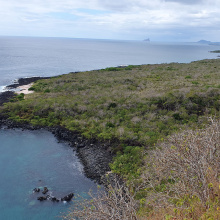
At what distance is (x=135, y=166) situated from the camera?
56.2 feet

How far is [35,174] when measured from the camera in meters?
17.5

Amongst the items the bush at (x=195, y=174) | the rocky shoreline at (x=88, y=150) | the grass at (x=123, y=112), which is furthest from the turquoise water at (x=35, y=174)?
the bush at (x=195, y=174)

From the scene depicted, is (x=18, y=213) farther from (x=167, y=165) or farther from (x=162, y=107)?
(x=162, y=107)

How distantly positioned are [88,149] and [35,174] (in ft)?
18.0

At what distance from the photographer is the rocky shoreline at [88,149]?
1761 cm

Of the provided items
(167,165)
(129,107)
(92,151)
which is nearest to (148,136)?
(92,151)

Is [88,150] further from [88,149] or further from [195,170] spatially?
[195,170]

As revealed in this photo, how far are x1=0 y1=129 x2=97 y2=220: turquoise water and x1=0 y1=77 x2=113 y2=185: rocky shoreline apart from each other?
62 cm

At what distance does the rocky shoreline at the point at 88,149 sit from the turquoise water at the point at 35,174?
0.62 meters

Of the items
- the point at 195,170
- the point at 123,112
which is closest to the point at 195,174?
the point at 195,170

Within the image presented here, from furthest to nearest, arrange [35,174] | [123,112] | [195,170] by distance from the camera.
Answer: [123,112] → [35,174] → [195,170]

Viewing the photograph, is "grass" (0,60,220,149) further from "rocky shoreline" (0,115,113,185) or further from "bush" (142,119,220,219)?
"bush" (142,119,220,219)

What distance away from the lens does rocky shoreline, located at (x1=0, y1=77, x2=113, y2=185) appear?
1761 cm

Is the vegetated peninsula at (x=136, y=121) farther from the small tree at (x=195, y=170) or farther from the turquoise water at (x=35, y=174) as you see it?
the turquoise water at (x=35, y=174)
